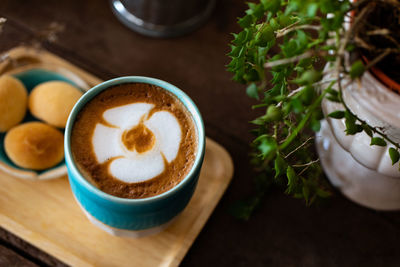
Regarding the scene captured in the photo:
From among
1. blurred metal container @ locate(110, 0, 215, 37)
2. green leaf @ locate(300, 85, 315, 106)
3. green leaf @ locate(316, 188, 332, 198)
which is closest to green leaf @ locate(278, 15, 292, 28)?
green leaf @ locate(300, 85, 315, 106)

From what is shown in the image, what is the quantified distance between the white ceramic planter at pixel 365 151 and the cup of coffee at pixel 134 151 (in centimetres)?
19

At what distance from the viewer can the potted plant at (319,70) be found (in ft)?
1.49

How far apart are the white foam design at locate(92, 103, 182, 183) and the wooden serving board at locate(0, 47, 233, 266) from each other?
0.16 meters

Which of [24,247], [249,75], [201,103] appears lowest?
[24,247]

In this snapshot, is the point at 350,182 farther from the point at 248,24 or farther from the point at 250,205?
the point at 248,24

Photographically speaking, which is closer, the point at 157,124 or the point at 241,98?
the point at 157,124

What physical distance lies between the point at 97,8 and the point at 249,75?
0.53m

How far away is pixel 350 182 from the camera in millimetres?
781

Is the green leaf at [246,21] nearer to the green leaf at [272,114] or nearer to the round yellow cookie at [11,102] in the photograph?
the green leaf at [272,114]

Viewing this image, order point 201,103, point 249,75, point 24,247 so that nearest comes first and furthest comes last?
point 249,75, point 24,247, point 201,103

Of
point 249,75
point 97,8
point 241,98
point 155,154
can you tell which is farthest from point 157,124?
point 97,8

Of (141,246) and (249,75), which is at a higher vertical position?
(249,75)

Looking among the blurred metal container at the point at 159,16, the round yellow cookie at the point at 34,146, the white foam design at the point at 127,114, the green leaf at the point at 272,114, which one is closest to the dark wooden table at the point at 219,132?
the blurred metal container at the point at 159,16

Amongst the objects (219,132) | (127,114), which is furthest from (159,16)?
(127,114)
